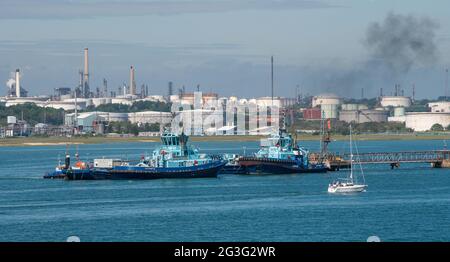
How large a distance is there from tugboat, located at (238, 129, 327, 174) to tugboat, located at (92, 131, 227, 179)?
232 inches

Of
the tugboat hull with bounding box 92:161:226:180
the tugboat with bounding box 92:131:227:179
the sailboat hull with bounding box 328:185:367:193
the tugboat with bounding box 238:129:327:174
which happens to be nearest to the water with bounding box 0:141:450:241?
the sailboat hull with bounding box 328:185:367:193

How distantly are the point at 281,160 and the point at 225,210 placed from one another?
43692 mm

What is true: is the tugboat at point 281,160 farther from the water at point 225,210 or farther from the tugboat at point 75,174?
the tugboat at point 75,174

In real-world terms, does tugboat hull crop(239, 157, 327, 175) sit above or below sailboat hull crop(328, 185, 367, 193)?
above

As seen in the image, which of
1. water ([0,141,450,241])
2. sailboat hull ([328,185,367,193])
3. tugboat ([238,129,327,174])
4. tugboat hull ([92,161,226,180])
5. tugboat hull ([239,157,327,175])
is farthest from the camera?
tugboat ([238,129,327,174])

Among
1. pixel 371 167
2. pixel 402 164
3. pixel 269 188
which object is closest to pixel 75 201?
pixel 269 188

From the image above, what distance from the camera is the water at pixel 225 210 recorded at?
44.9 metres

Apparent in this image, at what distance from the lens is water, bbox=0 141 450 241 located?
44938 millimetres

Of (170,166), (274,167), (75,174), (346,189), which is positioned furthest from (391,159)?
(346,189)

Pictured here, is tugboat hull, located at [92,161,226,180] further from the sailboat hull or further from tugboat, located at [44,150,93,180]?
the sailboat hull

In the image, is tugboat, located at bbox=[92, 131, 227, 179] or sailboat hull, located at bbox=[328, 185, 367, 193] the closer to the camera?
sailboat hull, located at bbox=[328, 185, 367, 193]
